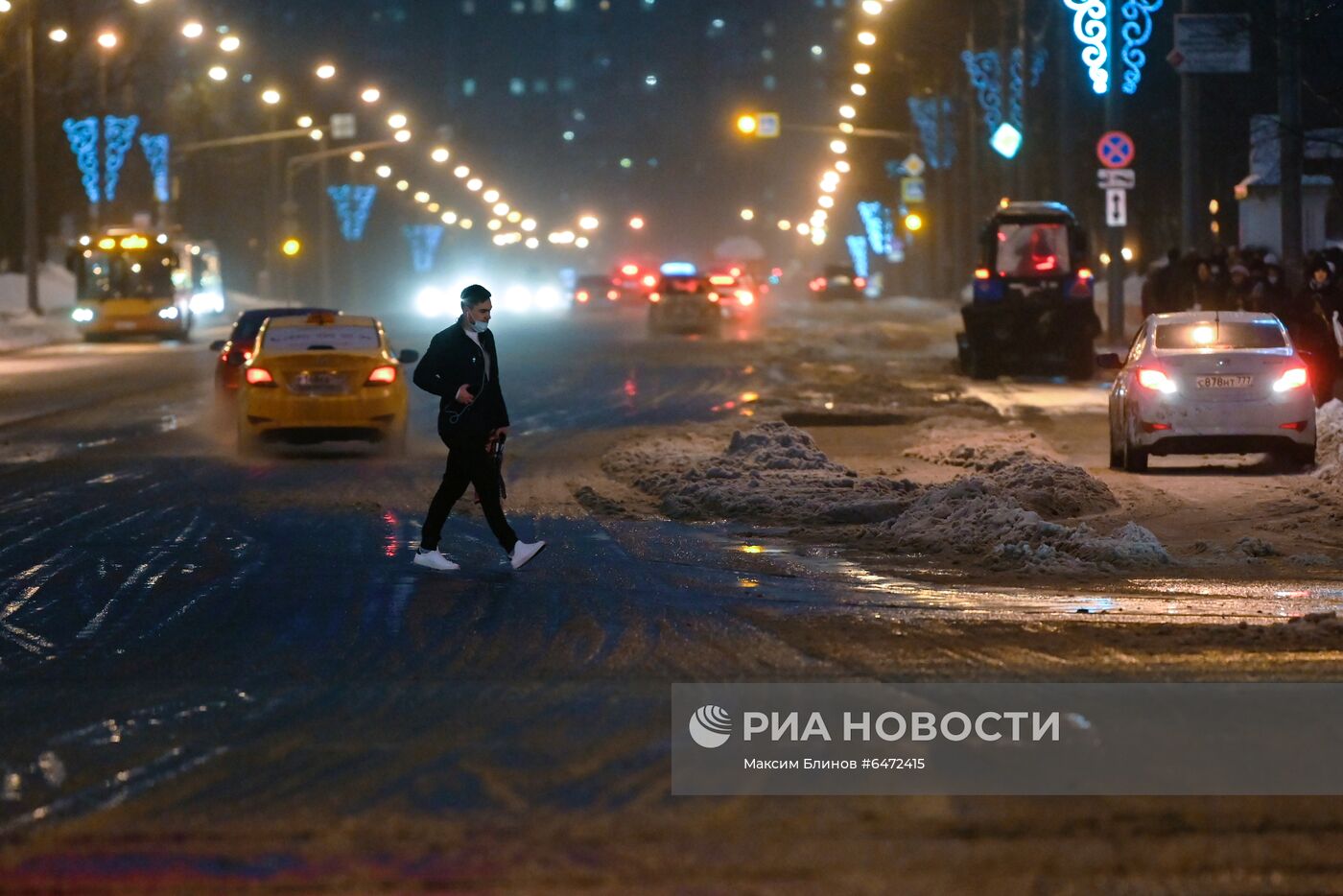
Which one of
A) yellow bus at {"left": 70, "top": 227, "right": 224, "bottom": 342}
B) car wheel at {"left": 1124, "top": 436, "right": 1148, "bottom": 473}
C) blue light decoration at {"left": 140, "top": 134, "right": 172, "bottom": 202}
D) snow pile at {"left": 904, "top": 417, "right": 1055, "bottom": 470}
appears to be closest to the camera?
car wheel at {"left": 1124, "top": 436, "right": 1148, "bottom": 473}

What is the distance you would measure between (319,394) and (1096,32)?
22.7m

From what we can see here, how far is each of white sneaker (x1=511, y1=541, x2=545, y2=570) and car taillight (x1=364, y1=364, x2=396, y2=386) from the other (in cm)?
922

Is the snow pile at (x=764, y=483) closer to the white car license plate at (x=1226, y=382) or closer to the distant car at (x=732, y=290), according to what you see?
the white car license plate at (x=1226, y=382)

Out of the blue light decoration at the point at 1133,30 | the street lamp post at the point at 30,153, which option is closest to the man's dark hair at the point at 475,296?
the blue light decoration at the point at 1133,30

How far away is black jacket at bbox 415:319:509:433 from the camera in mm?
13094

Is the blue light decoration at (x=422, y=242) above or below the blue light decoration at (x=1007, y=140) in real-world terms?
below

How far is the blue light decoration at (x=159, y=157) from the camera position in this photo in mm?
70125

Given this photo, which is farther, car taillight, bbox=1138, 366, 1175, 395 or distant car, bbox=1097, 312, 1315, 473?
car taillight, bbox=1138, 366, 1175, 395

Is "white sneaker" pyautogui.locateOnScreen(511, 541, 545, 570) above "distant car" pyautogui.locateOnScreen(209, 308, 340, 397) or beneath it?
beneath

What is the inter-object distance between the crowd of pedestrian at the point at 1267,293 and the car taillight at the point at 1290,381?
14.1ft

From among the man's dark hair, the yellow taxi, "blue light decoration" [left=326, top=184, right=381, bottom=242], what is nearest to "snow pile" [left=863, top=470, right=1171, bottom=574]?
the man's dark hair

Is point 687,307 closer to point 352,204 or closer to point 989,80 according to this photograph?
point 989,80

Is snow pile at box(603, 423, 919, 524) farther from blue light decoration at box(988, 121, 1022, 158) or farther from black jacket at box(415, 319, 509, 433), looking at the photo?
blue light decoration at box(988, 121, 1022, 158)

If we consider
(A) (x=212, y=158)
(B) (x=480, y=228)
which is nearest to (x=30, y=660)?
(A) (x=212, y=158)
